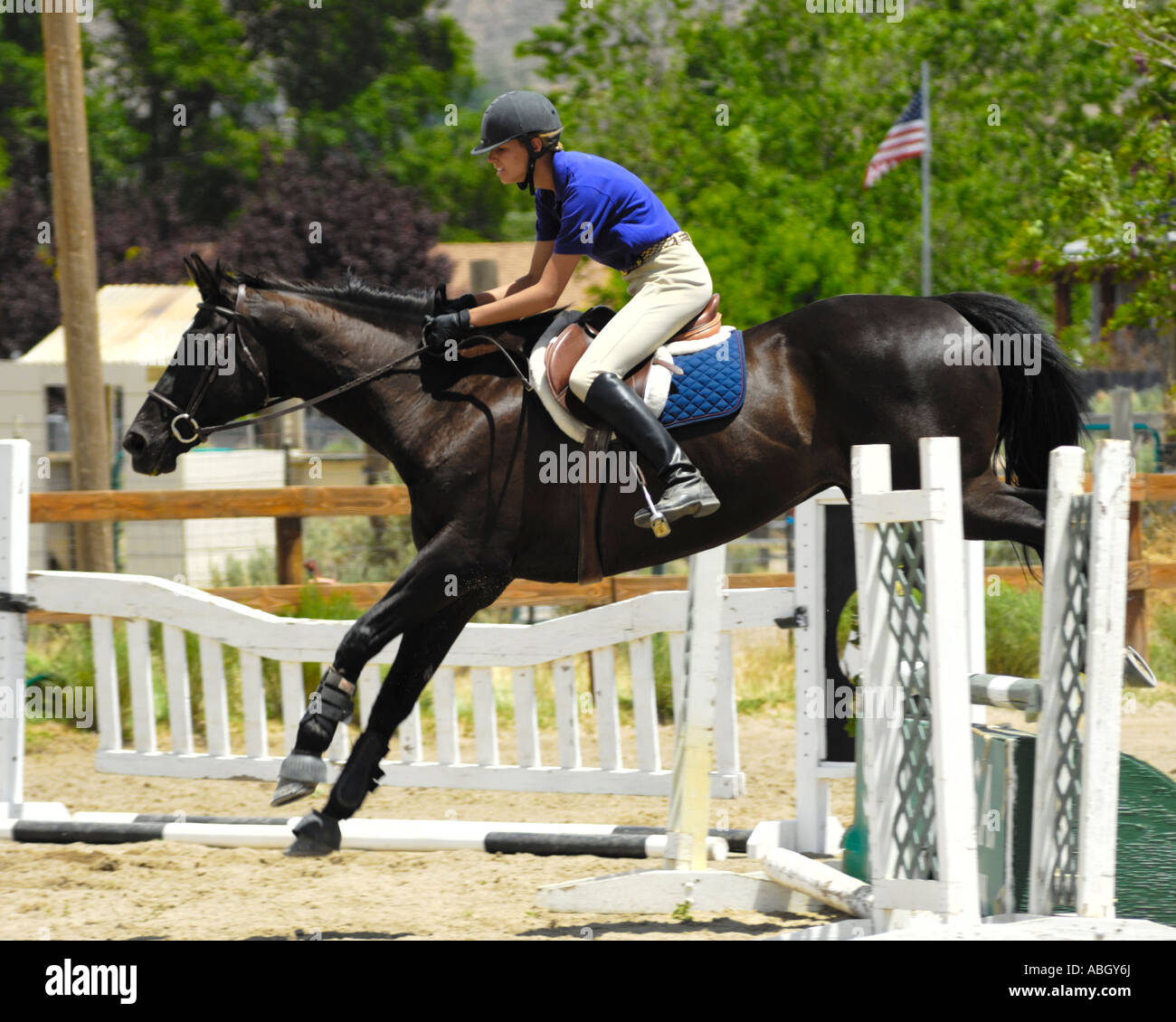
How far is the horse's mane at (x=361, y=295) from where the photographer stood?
4.54m

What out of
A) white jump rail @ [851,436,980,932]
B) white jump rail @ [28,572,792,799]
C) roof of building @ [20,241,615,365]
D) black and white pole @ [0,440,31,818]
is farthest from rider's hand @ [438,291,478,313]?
roof of building @ [20,241,615,365]

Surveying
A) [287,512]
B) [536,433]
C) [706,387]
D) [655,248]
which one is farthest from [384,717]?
[287,512]

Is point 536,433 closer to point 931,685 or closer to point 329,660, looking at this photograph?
point 931,685

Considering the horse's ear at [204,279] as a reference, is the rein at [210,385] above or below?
below

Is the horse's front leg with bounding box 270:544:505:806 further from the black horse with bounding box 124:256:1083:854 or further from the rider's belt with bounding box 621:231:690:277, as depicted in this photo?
the rider's belt with bounding box 621:231:690:277

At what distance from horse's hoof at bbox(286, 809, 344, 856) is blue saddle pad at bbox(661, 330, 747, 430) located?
1.55m

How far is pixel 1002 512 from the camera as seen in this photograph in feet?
13.5

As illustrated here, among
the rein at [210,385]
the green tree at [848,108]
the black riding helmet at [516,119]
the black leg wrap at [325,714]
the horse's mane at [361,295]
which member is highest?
the green tree at [848,108]

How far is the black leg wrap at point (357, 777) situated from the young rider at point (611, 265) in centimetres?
105

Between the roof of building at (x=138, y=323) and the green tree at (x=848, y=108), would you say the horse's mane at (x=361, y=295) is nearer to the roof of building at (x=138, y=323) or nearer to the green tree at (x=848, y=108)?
the roof of building at (x=138, y=323)

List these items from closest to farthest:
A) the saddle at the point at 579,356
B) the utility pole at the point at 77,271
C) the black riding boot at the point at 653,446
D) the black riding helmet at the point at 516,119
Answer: the black riding boot at the point at 653,446 < the black riding helmet at the point at 516,119 < the saddle at the point at 579,356 < the utility pole at the point at 77,271

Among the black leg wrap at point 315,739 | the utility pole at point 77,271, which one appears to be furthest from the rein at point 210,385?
the utility pole at point 77,271

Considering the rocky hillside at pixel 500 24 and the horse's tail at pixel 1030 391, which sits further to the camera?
the rocky hillside at pixel 500 24

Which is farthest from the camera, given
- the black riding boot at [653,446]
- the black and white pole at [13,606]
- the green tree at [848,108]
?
the green tree at [848,108]
